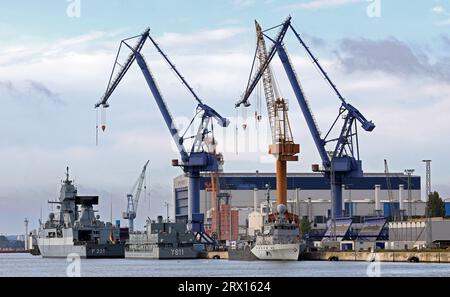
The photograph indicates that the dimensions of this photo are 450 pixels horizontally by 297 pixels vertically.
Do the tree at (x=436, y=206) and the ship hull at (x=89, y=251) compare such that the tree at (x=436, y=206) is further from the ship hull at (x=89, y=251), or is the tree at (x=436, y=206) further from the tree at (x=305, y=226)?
the ship hull at (x=89, y=251)

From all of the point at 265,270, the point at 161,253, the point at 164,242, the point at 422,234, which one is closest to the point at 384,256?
the point at 422,234

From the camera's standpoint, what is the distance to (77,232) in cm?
16100

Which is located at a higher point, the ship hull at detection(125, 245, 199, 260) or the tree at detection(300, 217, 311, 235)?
the tree at detection(300, 217, 311, 235)

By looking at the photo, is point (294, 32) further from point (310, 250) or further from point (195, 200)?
point (310, 250)

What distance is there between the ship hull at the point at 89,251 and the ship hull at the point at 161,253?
21.7ft

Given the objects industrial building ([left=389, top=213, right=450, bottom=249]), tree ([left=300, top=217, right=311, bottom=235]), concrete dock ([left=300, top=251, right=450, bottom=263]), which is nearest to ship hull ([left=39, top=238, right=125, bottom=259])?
tree ([left=300, top=217, right=311, bottom=235])

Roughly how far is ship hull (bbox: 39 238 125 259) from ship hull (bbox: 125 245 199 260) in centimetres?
662

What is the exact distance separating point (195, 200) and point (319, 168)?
20363 mm

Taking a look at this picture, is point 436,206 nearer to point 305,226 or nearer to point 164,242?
point 305,226

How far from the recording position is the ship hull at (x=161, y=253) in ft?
478

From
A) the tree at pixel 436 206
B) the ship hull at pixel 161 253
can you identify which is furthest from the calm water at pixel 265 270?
the tree at pixel 436 206

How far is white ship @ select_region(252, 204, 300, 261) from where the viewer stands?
118 m

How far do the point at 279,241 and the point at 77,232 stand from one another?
50.4 meters

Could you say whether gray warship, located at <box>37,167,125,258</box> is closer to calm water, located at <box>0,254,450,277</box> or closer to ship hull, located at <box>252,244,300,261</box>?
ship hull, located at <box>252,244,300,261</box>
